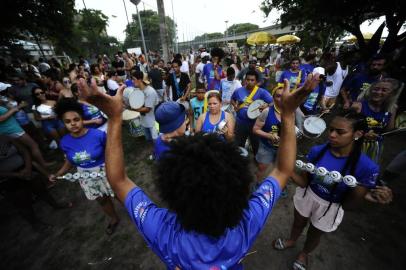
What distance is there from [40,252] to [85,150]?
2.08 m

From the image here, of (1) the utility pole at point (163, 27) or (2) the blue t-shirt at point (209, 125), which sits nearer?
(2) the blue t-shirt at point (209, 125)

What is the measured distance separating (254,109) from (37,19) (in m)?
14.1

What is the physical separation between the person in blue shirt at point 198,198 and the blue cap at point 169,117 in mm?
1098

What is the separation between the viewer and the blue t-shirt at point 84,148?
114 inches

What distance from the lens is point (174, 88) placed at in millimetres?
7605

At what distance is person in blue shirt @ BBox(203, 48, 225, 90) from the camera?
7.04m

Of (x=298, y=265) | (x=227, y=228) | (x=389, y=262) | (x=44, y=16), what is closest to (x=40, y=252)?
(x=227, y=228)

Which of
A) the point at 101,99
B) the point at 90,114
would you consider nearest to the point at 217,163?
the point at 101,99

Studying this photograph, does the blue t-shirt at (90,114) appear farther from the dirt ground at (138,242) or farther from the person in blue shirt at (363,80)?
the person in blue shirt at (363,80)

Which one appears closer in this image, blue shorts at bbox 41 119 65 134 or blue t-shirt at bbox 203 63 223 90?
blue shorts at bbox 41 119 65 134

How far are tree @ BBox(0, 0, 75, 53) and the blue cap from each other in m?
12.3

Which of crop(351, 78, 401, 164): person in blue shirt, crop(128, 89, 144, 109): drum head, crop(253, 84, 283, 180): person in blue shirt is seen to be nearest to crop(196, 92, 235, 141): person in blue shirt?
crop(253, 84, 283, 180): person in blue shirt

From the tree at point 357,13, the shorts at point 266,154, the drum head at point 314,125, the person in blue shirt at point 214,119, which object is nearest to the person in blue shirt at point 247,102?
the shorts at point 266,154

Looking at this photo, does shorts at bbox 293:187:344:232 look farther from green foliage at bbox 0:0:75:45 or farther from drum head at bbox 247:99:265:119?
green foliage at bbox 0:0:75:45
